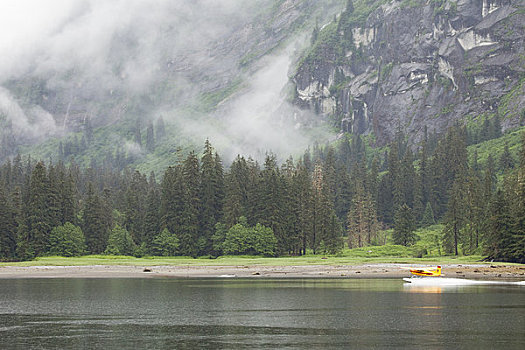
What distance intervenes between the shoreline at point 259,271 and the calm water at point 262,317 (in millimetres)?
18734

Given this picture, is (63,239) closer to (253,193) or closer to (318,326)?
(253,193)

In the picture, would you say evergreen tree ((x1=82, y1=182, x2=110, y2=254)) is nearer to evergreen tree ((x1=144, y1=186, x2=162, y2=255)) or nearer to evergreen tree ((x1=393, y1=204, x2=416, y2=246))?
evergreen tree ((x1=144, y1=186, x2=162, y2=255))

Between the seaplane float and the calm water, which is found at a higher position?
the seaplane float

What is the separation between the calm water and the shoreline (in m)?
18.7

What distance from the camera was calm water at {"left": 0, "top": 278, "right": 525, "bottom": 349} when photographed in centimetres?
3281

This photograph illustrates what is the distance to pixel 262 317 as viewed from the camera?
41.6 metres

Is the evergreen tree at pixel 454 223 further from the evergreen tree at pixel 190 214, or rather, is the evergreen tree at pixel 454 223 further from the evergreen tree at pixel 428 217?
the evergreen tree at pixel 428 217

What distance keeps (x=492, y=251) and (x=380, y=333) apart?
70.7 meters

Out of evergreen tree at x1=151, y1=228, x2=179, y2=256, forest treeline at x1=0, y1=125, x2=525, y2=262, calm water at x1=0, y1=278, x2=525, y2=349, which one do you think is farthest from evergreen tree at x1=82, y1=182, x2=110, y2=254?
calm water at x1=0, y1=278, x2=525, y2=349

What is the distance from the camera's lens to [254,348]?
3109 centimetres

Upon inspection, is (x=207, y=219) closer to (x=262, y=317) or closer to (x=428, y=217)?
(x=428, y=217)

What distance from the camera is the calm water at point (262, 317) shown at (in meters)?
32.8

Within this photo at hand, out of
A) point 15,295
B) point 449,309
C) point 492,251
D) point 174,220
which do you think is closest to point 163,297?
point 15,295

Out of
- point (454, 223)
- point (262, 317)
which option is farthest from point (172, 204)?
point (262, 317)
